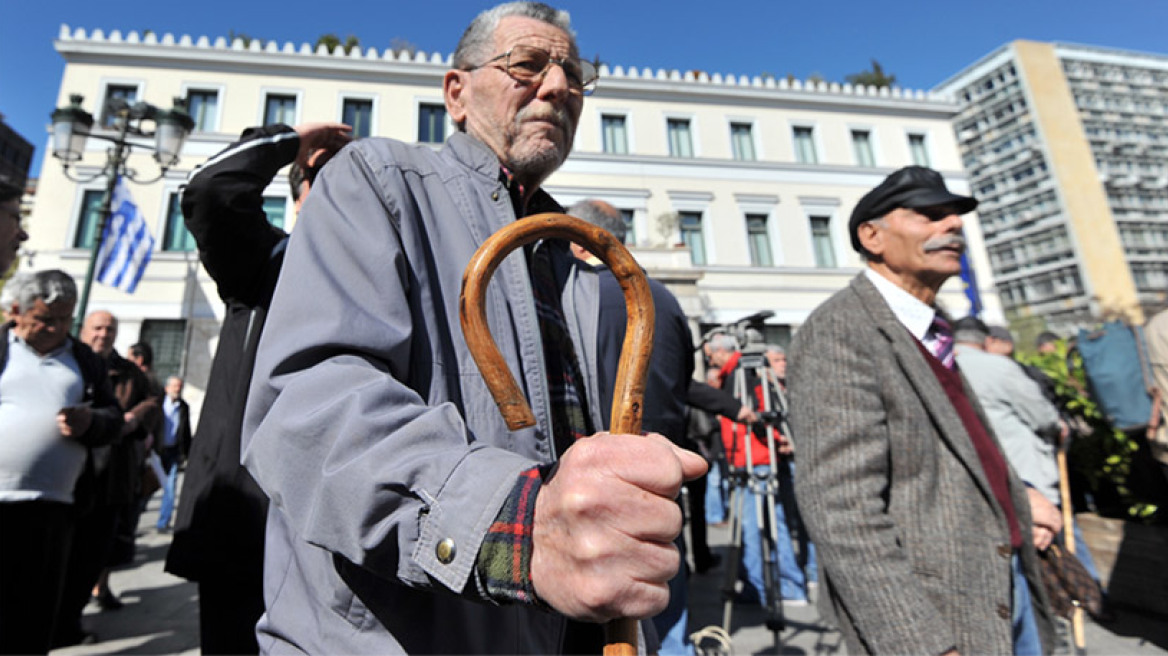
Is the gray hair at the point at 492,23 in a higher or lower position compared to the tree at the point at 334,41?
lower

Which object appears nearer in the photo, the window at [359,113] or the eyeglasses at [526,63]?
the eyeglasses at [526,63]

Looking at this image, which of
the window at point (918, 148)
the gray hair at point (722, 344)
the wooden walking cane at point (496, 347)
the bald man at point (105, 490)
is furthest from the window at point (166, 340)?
the window at point (918, 148)

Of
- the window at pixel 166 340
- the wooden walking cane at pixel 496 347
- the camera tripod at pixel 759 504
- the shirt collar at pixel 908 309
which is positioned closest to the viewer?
the wooden walking cane at pixel 496 347

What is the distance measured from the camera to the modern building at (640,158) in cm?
1859

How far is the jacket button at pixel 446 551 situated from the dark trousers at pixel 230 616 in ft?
5.33

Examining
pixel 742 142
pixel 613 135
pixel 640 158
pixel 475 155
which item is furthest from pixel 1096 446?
pixel 742 142

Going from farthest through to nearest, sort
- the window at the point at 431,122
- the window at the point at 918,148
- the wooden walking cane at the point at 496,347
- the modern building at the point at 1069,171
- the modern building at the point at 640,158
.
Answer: the modern building at the point at 1069,171 → the window at the point at 918,148 → the window at the point at 431,122 → the modern building at the point at 640,158 → the wooden walking cane at the point at 496,347

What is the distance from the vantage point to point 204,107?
20.7 meters

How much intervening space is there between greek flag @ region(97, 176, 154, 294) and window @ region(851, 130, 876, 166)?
26091 millimetres

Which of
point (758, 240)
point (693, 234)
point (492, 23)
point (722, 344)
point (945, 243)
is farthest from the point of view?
point (758, 240)

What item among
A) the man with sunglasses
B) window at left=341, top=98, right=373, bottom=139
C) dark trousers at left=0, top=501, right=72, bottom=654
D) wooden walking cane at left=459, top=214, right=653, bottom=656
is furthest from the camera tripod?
window at left=341, top=98, right=373, bottom=139

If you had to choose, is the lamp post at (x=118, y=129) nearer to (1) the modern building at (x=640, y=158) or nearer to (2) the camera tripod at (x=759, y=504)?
(2) the camera tripod at (x=759, y=504)

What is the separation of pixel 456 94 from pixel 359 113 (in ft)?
76.7

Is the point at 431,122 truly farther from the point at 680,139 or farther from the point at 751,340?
the point at 751,340
